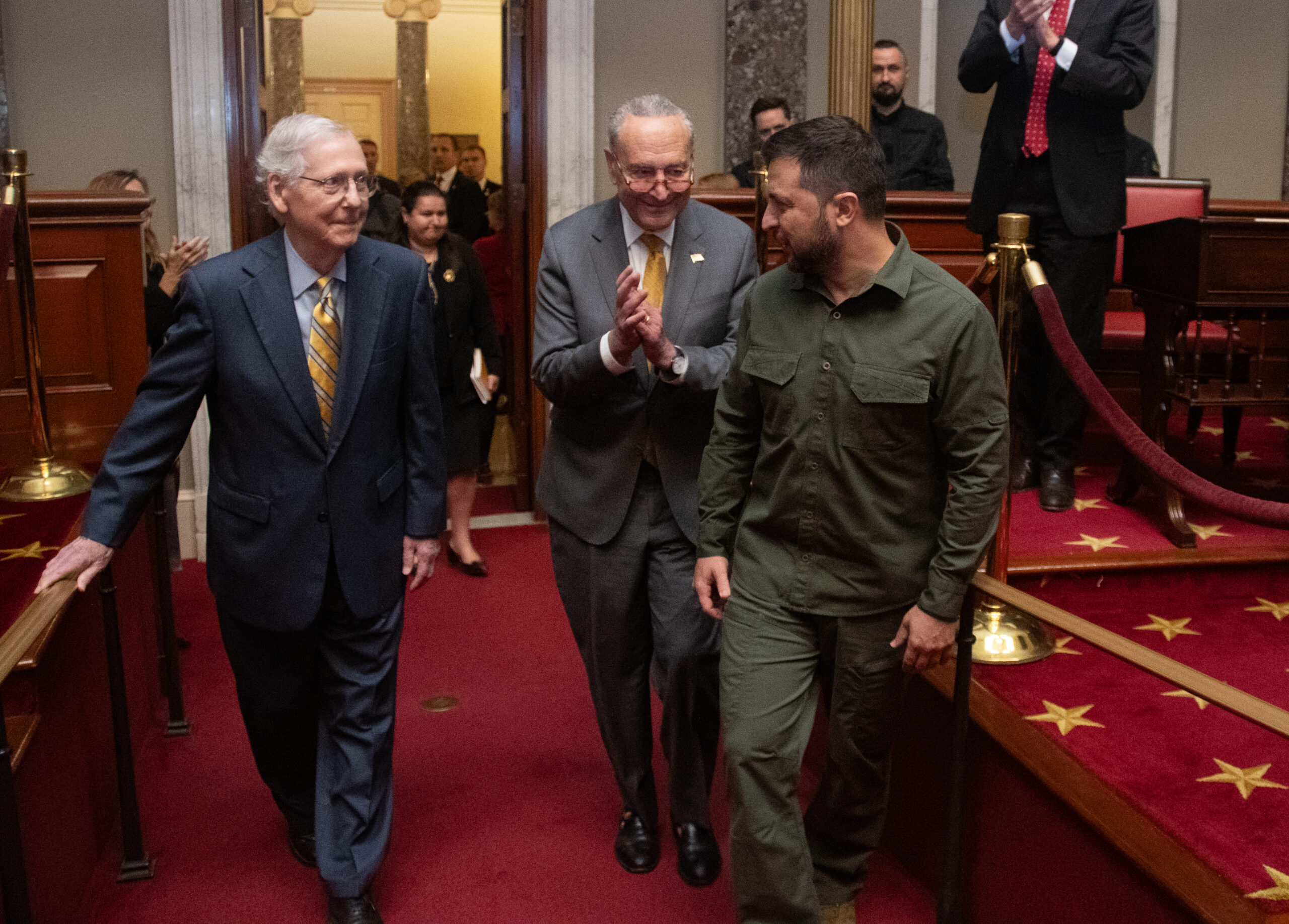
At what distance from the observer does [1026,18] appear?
379 cm

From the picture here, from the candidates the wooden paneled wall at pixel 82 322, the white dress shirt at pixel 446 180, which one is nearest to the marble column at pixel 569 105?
the wooden paneled wall at pixel 82 322

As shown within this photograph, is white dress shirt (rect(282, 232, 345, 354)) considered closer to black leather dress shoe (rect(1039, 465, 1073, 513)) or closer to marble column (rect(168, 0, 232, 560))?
black leather dress shoe (rect(1039, 465, 1073, 513))

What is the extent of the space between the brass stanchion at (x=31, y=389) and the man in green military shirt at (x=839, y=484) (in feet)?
8.38

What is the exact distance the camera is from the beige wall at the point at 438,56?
13016 mm

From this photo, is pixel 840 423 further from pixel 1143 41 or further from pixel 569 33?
pixel 569 33

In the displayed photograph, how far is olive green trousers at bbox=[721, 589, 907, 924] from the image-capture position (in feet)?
7.89

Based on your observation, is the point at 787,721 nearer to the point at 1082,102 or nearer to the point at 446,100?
the point at 1082,102

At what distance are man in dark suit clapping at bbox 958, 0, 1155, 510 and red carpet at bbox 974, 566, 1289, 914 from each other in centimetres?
64

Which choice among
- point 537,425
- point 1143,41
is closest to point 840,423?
point 1143,41

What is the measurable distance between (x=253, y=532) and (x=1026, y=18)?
2638 millimetres

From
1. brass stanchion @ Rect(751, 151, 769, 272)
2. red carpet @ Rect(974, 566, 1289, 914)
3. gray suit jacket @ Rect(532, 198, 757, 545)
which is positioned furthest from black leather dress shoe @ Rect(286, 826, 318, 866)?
brass stanchion @ Rect(751, 151, 769, 272)

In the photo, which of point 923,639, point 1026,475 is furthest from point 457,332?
point 923,639

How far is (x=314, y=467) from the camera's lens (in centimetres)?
262

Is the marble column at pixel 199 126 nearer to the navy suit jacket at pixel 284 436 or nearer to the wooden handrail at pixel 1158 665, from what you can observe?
the navy suit jacket at pixel 284 436
